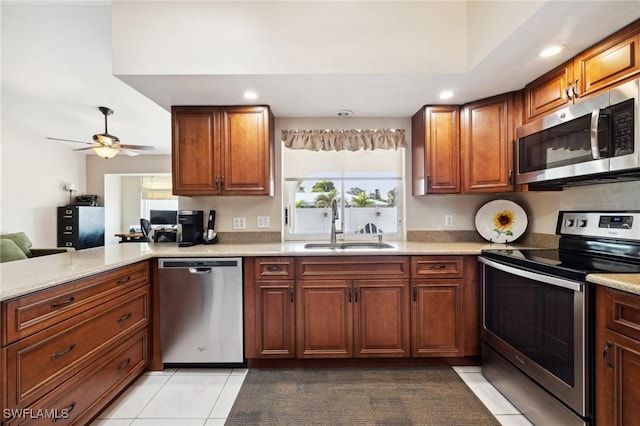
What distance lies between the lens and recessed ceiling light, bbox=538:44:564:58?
1.72 meters

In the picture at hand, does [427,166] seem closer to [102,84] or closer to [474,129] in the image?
[474,129]

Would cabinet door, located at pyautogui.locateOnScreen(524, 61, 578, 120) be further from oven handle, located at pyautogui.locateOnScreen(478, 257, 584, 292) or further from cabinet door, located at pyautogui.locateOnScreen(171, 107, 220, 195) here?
cabinet door, located at pyautogui.locateOnScreen(171, 107, 220, 195)

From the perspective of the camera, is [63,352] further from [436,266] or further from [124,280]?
[436,266]

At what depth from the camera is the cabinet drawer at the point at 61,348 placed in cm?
122

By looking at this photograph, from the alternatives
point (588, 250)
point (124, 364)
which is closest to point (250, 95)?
point (124, 364)

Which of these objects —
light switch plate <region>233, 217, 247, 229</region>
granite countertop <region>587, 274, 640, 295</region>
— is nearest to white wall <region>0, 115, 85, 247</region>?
light switch plate <region>233, 217, 247, 229</region>

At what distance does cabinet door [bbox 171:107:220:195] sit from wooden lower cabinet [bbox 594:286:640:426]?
250 cm

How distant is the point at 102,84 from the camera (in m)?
3.75

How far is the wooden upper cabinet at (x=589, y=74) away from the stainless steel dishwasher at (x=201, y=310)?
235 centimetres

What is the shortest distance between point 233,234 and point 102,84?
2.68 meters

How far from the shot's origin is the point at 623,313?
48.9 inches

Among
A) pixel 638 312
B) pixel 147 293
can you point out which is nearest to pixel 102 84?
pixel 147 293

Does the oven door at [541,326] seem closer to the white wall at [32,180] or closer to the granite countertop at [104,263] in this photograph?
the granite countertop at [104,263]

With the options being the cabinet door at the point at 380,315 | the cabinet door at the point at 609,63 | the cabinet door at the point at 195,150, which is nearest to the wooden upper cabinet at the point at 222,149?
the cabinet door at the point at 195,150
